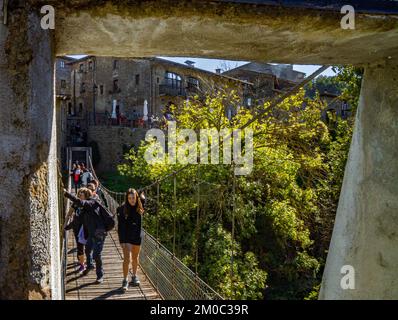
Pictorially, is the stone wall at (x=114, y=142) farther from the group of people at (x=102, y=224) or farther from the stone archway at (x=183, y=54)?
the stone archway at (x=183, y=54)

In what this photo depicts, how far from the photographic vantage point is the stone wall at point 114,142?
83.2ft

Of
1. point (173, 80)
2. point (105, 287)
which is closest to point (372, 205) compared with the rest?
point (105, 287)

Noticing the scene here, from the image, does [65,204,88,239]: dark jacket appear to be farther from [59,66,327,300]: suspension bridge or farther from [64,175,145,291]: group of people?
[59,66,327,300]: suspension bridge

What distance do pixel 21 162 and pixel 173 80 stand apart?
87.6 feet

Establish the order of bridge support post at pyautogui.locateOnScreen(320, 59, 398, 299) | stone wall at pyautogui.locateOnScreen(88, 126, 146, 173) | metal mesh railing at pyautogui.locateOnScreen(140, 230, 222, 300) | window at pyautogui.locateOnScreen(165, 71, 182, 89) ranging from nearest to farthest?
bridge support post at pyautogui.locateOnScreen(320, 59, 398, 299) < metal mesh railing at pyautogui.locateOnScreen(140, 230, 222, 300) < stone wall at pyautogui.locateOnScreen(88, 126, 146, 173) < window at pyautogui.locateOnScreen(165, 71, 182, 89)

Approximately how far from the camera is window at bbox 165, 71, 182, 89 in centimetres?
2756

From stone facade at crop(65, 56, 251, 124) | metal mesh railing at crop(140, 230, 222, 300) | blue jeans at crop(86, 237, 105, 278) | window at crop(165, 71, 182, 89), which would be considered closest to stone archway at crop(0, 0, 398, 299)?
metal mesh railing at crop(140, 230, 222, 300)

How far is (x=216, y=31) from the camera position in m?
1.65

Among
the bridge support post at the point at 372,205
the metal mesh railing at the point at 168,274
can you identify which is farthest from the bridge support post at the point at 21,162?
the metal mesh railing at the point at 168,274

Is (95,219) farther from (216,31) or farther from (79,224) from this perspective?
(216,31)

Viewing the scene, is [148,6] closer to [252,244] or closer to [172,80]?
[252,244]

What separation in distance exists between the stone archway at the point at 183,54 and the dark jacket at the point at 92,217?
3562 millimetres

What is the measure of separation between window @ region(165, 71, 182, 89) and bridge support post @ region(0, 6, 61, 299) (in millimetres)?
26350

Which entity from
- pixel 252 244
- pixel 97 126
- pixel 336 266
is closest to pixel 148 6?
pixel 336 266
